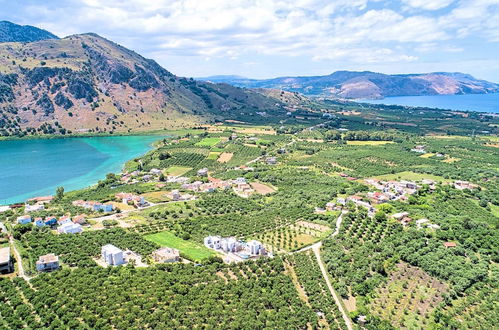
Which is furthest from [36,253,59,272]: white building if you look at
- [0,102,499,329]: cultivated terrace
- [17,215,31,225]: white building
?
[17,215,31,225]: white building

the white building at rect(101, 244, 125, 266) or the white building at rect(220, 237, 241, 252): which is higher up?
the white building at rect(101, 244, 125, 266)

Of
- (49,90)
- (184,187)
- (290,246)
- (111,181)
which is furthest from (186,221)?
(49,90)

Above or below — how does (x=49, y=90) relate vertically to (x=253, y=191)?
above

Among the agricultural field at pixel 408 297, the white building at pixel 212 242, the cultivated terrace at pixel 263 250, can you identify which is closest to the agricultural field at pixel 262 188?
the cultivated terrace at pixel 263 250

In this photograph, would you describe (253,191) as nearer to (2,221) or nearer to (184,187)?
(184,187)

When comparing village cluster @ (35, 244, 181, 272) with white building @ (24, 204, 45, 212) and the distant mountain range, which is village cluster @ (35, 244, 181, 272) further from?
the distant mountain range

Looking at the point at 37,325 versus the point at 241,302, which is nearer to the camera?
the point at 37,325
